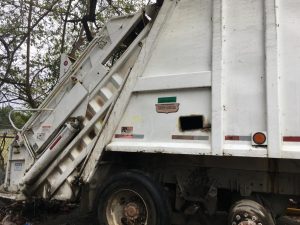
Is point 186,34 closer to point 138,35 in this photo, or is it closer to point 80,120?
point 138,35

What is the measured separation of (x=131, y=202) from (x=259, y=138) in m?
1.61

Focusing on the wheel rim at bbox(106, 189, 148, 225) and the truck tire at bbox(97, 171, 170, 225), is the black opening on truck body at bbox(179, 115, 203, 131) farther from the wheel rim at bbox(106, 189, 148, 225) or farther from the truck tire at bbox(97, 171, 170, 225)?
the wheel rim at bbox(106, 189, 148, 225)

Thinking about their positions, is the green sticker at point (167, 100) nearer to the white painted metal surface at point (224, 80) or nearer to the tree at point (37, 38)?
the white painted metal surface at point (224, 80)

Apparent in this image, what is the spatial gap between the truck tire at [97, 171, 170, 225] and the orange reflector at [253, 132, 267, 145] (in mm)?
1195

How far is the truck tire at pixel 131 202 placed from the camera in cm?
394

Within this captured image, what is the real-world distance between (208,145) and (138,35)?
5.39 ft

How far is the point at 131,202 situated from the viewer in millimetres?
4145

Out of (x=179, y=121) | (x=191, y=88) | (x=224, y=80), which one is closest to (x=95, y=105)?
(x=179, y=121)

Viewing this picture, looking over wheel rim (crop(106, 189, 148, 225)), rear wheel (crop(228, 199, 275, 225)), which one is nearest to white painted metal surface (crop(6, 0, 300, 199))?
wheel rim (crop(106, 189, 148, 225))

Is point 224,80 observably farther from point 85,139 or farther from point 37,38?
point 37,38

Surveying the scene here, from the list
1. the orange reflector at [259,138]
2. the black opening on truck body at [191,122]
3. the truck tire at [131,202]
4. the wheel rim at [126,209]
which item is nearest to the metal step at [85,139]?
the truck tire at [131,202]

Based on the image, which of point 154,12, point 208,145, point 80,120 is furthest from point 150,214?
point 154,12

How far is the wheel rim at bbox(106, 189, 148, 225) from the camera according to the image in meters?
4.10

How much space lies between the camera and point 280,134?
3.30 metres
